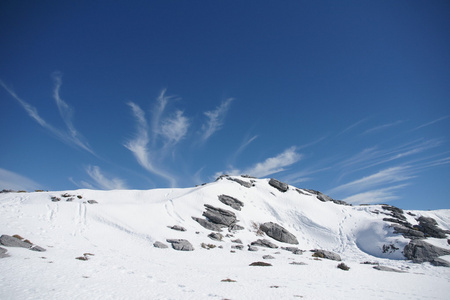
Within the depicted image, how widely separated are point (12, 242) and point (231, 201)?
120 ft

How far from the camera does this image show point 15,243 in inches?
781

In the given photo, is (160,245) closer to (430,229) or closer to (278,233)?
(278,233)

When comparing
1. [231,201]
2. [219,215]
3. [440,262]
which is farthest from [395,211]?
[219,215]

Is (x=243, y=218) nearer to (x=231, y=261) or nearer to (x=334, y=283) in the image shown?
(x=231, y=261)

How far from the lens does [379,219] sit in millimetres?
48500

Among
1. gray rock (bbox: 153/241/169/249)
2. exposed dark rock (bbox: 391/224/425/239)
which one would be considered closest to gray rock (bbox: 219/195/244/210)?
gray rock (bbox: 153/241/169/249)

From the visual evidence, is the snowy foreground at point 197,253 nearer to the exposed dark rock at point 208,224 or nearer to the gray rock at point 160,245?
the gray rock at point 160,245

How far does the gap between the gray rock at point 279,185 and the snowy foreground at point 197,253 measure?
16.8ft

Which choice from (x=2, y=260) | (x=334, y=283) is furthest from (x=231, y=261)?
(x=2, y=260)

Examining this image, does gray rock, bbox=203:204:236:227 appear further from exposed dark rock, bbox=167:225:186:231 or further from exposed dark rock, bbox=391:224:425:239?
exposed dark rock, bbox=391:224:425:239

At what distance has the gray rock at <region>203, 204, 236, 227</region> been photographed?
41000 millimetres

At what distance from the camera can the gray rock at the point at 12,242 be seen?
1941 cm

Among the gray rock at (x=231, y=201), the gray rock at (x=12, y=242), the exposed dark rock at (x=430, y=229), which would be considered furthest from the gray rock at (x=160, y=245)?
the exposed dark rock at (x=430, y=229)

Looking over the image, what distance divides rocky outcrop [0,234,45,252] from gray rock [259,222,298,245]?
3484 centimetres
